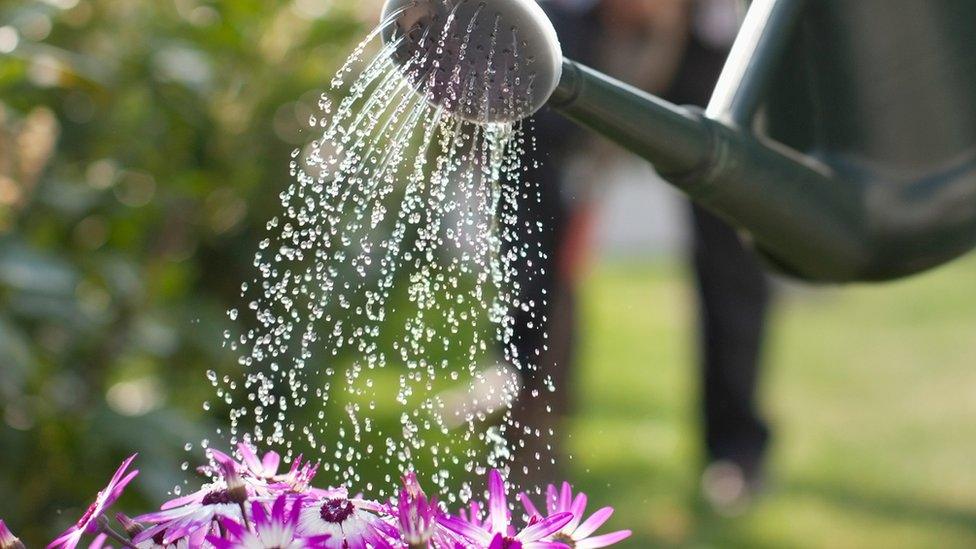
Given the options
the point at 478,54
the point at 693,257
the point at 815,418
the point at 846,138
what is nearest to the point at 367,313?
the point at 846,138

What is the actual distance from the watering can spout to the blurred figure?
1337 millimetres

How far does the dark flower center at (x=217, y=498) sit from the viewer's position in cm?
87

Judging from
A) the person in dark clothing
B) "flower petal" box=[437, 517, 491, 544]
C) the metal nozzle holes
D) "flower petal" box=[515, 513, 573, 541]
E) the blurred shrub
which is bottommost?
"flower petal" box=[437, 517, 491, 544]

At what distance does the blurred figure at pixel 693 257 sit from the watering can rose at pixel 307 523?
5.72 ft

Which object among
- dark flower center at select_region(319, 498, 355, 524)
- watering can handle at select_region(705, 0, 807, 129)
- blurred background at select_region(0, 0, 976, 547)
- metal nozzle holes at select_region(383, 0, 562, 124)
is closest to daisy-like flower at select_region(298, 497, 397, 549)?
dark flower center at select_region(319, 498, 355, 524)

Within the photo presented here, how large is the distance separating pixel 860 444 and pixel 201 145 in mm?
2147

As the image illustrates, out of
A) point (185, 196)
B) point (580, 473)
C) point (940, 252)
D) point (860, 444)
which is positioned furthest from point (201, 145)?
point (860, 444)

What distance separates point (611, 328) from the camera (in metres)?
5.45

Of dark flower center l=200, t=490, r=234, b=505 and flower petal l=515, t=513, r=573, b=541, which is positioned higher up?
flower petal l=515, t=513, r=573, b=541

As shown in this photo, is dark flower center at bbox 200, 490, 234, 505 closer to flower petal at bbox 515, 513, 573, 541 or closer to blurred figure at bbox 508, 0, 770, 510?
flower petal at bbox 515, 513, 573, 541

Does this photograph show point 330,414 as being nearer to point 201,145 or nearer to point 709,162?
point 201,145

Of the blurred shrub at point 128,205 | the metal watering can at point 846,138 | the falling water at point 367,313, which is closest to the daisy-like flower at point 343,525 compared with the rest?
the metal watering can at point 846,138

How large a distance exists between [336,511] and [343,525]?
0.03ft

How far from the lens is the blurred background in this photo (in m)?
2.26
